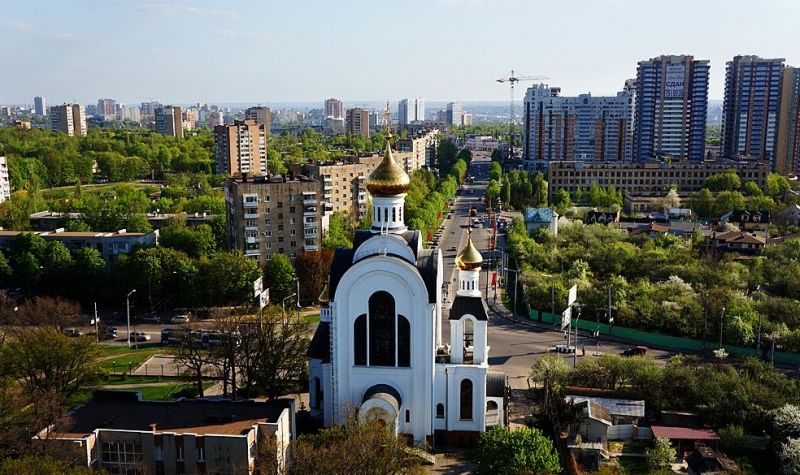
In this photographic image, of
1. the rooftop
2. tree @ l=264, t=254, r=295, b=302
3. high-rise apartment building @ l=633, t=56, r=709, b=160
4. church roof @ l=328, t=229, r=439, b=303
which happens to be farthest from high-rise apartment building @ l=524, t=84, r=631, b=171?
the rooftop

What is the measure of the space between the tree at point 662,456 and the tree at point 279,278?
1164 inches

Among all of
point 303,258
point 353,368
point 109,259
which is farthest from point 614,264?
point 109,259

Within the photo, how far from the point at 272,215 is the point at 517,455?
35.4 metres

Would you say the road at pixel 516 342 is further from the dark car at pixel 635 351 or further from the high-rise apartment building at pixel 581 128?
the high-rise apartment building at pixel 581 128

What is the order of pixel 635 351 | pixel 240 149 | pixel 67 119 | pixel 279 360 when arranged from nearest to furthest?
pixel 279 360 → pixel 635 351 → pixel 240 149 → pixel 67 119

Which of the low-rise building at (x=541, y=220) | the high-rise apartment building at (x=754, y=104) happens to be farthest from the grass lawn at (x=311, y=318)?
the high-rise apartment building at (x=754, y=104)

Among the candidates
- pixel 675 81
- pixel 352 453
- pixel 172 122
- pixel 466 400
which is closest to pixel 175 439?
pixel 352 453

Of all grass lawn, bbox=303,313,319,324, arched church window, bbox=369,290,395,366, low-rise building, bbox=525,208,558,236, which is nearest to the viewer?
arched church window, bbox=369,290,395,366

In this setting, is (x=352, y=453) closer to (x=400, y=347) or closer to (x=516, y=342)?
(x=400, y=347)

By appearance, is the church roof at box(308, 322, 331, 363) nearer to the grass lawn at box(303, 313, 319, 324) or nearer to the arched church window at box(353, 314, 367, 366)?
the arched church window at box(353, 314, 367, 366)

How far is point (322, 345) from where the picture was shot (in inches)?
1248

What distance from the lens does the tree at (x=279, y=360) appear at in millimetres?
33562

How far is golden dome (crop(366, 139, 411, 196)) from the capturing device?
3086 cm

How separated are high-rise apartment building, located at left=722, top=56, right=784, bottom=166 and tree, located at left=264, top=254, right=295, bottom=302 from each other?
8105 centimetres
